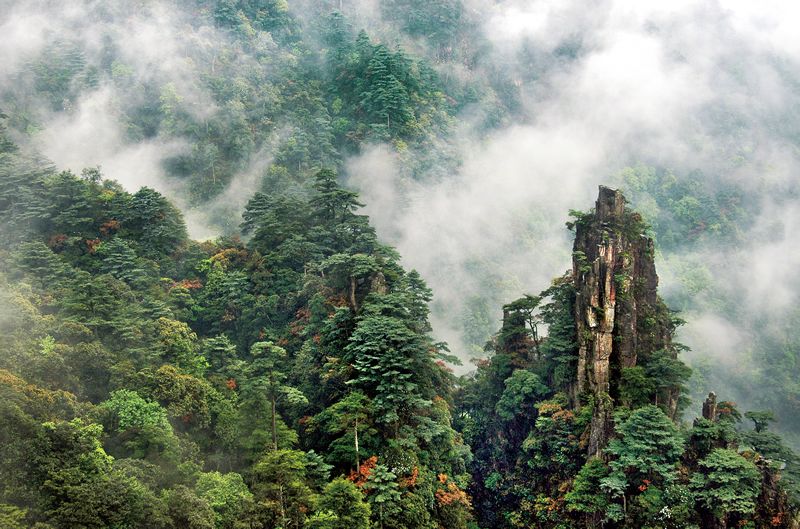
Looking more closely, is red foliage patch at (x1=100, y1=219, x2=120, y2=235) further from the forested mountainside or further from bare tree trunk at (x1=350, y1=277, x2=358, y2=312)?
bare tree trunk at (x1=350, y1=277, x2=358, y2=312)

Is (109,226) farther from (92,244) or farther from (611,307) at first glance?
(611,307)

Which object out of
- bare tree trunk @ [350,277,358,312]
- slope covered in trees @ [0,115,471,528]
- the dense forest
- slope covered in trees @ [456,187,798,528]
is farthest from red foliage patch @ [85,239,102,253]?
slope covered in trees @ [456,187,798,528]

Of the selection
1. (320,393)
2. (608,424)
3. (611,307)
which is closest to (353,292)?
(320,393)

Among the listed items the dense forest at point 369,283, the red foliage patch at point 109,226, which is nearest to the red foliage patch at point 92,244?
the dense forest at point 369,283

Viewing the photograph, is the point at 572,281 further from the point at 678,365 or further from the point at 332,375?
the point at 332,375

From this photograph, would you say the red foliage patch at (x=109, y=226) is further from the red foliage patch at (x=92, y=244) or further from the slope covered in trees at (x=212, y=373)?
the red foliage patch at (x=92, y=244)
